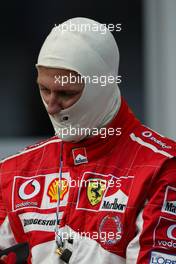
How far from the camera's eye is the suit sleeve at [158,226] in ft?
6.96

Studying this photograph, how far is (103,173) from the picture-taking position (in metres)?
2.24

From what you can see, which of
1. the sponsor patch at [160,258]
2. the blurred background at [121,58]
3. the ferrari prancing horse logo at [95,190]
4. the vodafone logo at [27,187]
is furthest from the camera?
the blurred background at [121,58]

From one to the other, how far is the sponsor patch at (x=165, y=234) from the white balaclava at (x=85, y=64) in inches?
12.9

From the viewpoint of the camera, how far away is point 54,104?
7.27 feet

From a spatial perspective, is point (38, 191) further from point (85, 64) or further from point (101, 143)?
point (85, 64)

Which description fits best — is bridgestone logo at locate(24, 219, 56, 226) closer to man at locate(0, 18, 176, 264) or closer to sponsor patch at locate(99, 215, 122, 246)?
man at locate(0, 18, 176, 264)

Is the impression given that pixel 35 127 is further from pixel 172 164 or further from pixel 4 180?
pixel 172 164

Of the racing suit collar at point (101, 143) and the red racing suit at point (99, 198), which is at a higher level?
the racing suit collar at point (101, 143)

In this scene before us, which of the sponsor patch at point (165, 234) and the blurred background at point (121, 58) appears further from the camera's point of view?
the blurred background at point (121, 58)

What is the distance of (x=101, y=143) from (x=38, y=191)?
0.23m

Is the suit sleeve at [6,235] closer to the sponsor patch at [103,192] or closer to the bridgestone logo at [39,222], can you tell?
the bridgestone logo at [39,222]

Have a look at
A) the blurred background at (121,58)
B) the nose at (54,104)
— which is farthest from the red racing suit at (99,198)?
the blurred background at (121,58)

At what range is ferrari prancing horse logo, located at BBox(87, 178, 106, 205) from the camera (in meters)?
2.22

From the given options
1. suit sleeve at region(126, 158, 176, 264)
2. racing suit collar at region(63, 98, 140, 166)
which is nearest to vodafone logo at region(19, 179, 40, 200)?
racing suit collar at region(63, 98, 140, 166)
